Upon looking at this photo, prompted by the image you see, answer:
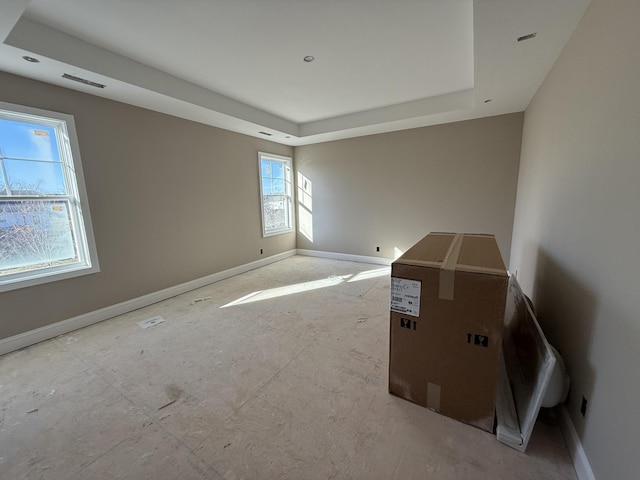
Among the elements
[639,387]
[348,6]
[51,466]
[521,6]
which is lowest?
[51,466]

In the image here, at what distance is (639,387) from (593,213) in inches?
32.9

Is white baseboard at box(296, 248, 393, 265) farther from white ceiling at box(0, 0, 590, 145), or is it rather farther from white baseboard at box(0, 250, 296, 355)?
white ceiling at box(0, 0, 590, 145)

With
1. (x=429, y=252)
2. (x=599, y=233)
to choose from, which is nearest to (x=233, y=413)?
(x=429, y=252)

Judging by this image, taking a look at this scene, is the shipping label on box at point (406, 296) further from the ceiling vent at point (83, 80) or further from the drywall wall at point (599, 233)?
the ceiling vent at point (83, 80)

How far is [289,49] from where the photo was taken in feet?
7.63

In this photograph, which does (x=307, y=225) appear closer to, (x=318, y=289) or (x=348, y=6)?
(x=318, y=289)

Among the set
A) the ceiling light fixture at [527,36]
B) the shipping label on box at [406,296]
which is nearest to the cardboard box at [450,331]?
the shipping label on box at [406,296]

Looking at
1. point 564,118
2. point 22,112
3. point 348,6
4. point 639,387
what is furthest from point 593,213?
point 22,112

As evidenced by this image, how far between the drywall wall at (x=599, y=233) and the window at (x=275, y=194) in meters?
4.19

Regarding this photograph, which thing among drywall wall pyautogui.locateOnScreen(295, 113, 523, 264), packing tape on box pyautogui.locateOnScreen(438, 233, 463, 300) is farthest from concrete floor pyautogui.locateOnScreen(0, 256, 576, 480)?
drywall wall pyautogui.locateOnScreen(295, 113, 523, 264)

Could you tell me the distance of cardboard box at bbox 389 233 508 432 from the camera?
1350mm

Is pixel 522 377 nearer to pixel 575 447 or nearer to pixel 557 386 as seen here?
pixel 557 386

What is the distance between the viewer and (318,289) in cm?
370

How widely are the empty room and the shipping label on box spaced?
15 millimetres
